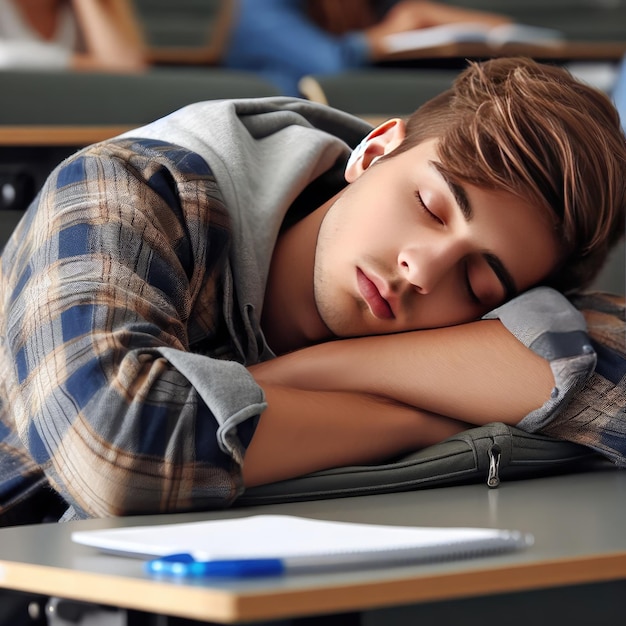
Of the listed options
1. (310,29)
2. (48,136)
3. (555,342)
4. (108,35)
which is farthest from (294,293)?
(310,29)

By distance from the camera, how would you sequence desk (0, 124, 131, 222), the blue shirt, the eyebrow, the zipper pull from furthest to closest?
the blue shirt, desk (0, 124, 131, 222), the eyebrow, the zipper pull

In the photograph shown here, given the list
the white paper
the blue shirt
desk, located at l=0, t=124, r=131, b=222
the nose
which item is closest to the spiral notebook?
the nose

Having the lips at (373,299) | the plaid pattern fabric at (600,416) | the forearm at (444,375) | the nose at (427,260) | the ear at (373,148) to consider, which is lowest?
the plaid pattern fabric at (600,416)

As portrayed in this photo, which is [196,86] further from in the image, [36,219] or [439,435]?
[439,435]

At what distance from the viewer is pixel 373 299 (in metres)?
1.06

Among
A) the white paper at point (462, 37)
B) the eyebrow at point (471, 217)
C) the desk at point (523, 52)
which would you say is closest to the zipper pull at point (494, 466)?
the eyebrow at point (471, 217)

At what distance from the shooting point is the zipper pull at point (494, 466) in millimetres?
934

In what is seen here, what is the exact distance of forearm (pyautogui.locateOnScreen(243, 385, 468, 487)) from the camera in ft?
2.76

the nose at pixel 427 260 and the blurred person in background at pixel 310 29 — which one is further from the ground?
the nose at pixel 427 260

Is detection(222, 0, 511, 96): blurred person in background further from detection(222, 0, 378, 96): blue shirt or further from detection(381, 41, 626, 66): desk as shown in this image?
detection(381, 41, 626, 66): desk

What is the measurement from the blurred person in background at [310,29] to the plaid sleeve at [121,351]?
233cm

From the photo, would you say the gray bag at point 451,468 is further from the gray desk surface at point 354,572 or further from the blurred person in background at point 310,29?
the blurred person in background at point 310,29

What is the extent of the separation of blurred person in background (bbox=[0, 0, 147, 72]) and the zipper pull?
6.69ft

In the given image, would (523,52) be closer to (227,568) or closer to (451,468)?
(451,468)
